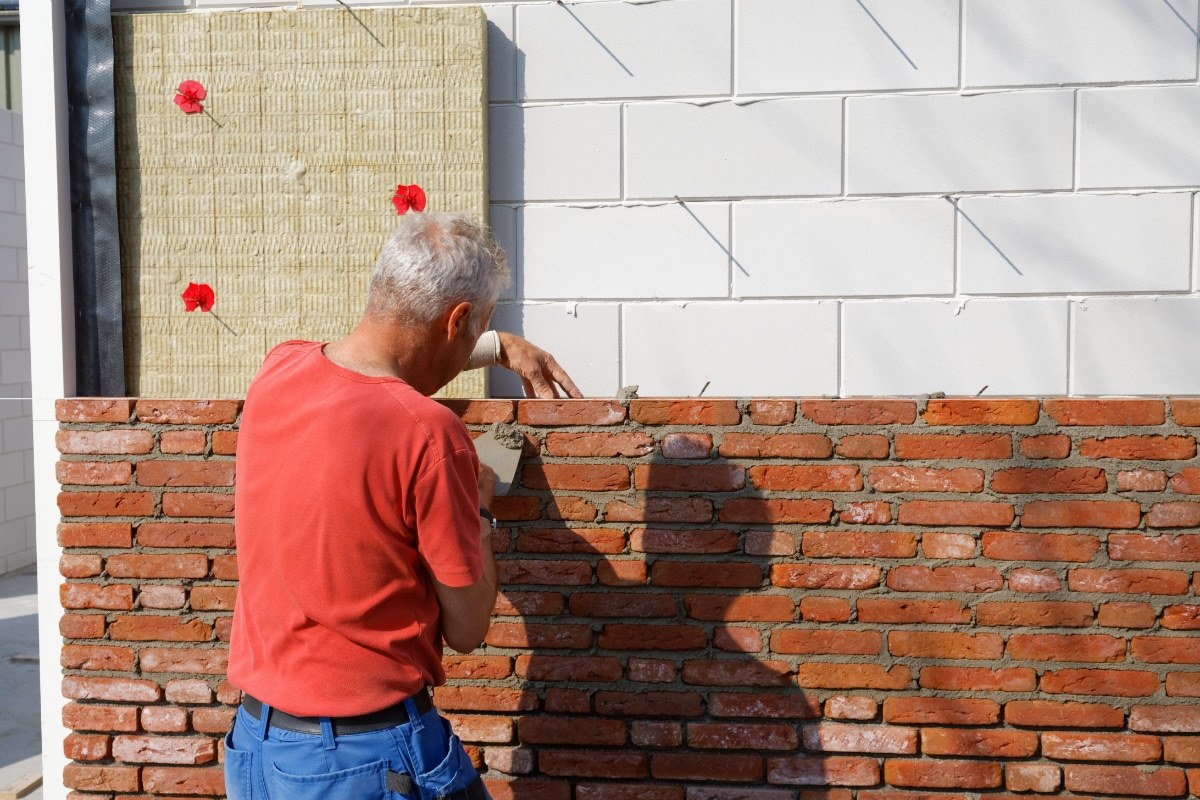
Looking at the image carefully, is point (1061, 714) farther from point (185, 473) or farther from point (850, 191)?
point (185, 473)

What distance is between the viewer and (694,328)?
9.71ft

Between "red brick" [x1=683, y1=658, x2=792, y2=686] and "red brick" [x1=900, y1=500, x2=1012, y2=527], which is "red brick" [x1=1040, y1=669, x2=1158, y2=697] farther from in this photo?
"red brick" [x1=683, y1=658, x2=792, y2=686]

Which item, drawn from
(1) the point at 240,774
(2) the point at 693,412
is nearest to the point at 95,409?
(1) the point at 240,774

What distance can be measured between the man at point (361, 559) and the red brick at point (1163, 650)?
178 centimetres

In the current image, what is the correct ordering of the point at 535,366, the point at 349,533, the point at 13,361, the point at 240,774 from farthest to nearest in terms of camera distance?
the point at 13,361
the point at 535,366
the point at 240,774
the point at 349,533

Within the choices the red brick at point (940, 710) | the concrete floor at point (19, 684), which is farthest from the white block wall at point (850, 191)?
the concrete floor at point (19, 684)

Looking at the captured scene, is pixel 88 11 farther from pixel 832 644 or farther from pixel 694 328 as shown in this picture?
pixel 832 644

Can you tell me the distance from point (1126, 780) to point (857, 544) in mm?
926

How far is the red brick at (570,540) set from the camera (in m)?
2.75

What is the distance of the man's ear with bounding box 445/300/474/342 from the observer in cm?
186

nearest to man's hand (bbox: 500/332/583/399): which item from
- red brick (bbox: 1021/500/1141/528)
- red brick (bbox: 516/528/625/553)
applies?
red brick (bbox: 516/528/625/553)

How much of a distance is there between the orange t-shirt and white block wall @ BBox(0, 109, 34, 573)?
6248 mm

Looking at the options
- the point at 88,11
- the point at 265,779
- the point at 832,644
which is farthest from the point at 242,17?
the point at 832,644

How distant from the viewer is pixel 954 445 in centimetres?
265
